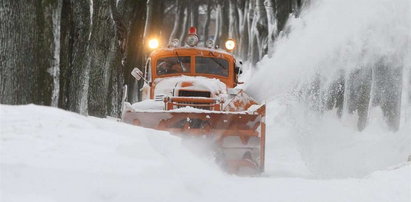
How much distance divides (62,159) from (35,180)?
12.6 inches

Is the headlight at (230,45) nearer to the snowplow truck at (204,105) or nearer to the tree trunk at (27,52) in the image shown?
the snowplow truck at (204,105)

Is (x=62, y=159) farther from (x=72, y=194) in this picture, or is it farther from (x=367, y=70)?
(x=367, y=70)

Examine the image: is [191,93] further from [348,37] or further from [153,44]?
[348,37]

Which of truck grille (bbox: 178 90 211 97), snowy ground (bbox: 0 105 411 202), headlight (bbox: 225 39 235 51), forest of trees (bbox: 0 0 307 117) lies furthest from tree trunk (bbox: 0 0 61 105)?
headlight (bbox: 225 39 235 51)

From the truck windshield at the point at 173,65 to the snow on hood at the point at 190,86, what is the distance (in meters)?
0.25

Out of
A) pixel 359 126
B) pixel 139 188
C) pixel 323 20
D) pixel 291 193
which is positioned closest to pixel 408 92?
pixel 359 126

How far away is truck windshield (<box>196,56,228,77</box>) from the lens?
37.5 ft

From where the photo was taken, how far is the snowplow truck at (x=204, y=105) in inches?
361

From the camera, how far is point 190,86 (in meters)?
10.4

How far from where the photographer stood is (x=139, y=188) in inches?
162

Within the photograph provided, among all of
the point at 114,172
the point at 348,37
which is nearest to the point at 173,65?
the point at 348,37

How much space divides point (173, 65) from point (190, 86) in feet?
4.37

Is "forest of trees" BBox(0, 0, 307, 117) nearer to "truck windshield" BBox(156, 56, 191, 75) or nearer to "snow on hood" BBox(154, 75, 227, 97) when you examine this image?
"truck windshield" BBox(156, 56, 191, 75)

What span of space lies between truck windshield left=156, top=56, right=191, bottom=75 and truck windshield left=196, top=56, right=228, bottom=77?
226 millimetres
